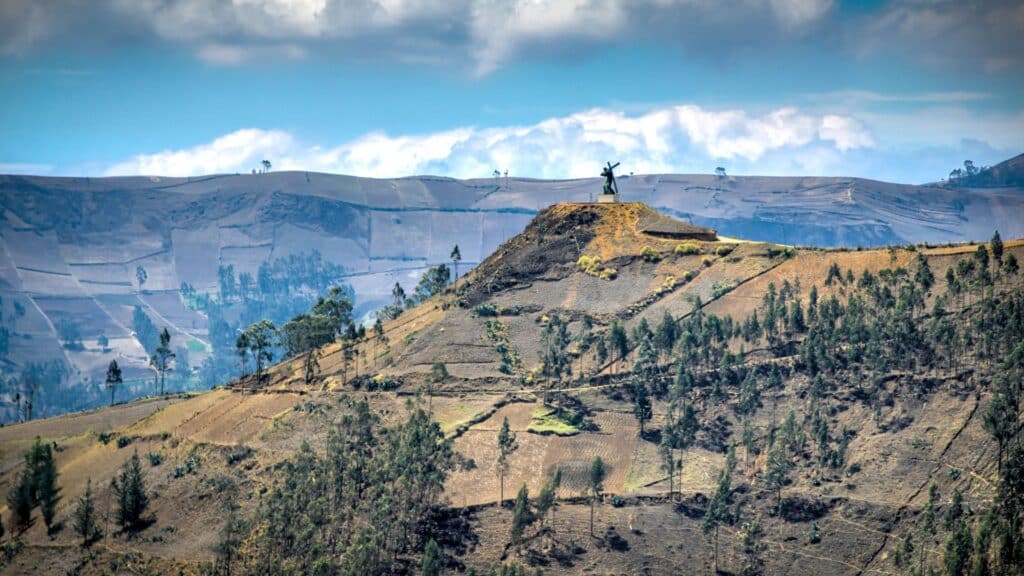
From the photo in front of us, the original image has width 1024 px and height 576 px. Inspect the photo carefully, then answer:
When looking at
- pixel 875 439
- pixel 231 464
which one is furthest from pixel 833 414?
pixel 231 464

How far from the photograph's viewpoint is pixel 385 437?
134000 mm

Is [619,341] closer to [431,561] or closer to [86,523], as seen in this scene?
[431,561]

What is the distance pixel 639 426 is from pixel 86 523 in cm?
6911

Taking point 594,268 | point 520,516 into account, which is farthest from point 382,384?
point 594,268

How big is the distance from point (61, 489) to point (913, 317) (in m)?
115

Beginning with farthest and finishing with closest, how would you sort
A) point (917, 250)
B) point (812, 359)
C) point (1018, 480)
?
point (917, 250)
point (812, 359)
point (1018, 480)

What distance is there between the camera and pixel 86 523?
126312 mm

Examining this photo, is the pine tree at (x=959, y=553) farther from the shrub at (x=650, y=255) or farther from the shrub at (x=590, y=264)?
the shrub at (x=590, y=264)

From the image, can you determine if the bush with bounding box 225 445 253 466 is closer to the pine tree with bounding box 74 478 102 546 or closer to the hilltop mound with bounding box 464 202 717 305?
the pine tree with bounding box 74 478 102 546

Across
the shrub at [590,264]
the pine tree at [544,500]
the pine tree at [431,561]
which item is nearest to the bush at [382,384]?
the pine tree at [544,500]

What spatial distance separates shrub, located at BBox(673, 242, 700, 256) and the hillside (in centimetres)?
85

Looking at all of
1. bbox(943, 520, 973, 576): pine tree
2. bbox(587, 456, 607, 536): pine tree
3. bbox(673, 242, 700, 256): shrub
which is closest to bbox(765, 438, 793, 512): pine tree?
bbox(587, 456, 607, 536): pine tree

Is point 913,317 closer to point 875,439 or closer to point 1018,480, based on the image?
point 875,439

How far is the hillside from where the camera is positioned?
370ft
